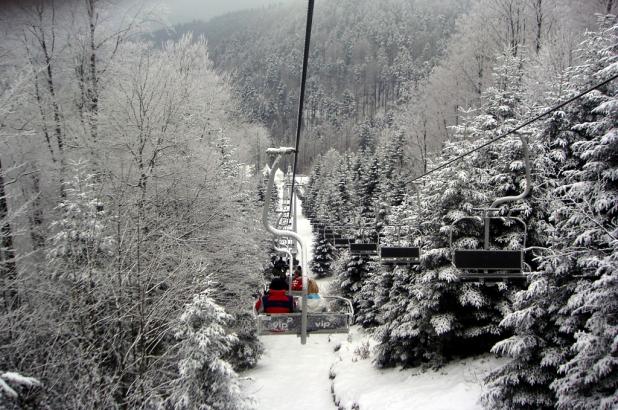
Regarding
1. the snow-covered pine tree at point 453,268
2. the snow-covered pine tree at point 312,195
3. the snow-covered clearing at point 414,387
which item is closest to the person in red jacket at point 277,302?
the snow-covered clearing at point 414,387

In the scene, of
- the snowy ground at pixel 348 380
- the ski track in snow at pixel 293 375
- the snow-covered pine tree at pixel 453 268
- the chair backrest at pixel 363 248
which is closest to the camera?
the snowy ground at pixel 348 380

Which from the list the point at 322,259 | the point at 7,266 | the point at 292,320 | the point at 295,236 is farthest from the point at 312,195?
the point at 295,236

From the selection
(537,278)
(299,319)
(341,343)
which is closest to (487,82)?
(341,343)

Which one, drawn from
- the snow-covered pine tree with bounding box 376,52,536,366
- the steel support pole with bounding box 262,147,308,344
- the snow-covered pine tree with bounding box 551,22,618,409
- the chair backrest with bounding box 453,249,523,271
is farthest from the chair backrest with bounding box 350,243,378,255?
the chair backrest with bounding box 453,249,523,271

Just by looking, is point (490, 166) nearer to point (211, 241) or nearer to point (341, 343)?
point (211, 241)

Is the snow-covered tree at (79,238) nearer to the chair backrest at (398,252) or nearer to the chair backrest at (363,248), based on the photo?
the chair backrest at (398,252)

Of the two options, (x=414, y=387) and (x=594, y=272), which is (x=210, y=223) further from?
(x=594, y=272)

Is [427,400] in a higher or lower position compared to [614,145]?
lower
